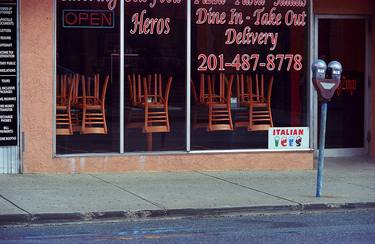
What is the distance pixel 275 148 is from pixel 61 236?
20.0ft

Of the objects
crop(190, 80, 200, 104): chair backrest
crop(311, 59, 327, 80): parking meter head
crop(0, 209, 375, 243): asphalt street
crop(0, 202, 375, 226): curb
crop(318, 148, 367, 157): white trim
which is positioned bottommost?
crop(0, 209, 375, 243): asphalt street

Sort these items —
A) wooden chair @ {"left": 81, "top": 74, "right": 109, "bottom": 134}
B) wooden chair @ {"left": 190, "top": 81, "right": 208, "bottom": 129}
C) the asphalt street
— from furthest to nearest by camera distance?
1. wooden chair @ {"left": 190, "top": 81, "right": 208, "bottom": 129}
2. wooden chair @ {"left": 81, "top": 74, "right": 109, "bottom": 134}
3. the asphalt street

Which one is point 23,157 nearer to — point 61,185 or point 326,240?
point 61,185

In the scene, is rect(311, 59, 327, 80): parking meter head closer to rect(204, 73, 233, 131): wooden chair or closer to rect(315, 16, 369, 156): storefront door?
rect(204, 73, 233, 131): wooden chair

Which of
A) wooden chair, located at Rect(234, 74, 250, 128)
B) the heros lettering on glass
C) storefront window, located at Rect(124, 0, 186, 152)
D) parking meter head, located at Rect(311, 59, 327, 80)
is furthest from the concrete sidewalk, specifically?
the heros lettering on glass

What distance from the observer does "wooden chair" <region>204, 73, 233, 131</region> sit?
14359 mm

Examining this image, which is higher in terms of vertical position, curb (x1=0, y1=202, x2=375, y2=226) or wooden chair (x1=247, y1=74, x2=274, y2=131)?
wooden chair (x1=247, y1=74, x2=274, y2=131)

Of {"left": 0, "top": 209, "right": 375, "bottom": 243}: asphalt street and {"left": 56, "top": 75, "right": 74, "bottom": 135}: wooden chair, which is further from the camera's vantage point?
{"left": 56, "top": 75, "right": 74, "bottom": 135}: wooden chair

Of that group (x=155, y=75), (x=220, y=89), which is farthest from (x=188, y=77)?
(x=220, y=89)

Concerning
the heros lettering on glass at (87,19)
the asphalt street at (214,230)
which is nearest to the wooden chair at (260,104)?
the heros lettering on glass at (87,19)

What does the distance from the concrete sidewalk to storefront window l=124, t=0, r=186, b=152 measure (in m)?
0.77

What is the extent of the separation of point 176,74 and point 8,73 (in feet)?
9.41

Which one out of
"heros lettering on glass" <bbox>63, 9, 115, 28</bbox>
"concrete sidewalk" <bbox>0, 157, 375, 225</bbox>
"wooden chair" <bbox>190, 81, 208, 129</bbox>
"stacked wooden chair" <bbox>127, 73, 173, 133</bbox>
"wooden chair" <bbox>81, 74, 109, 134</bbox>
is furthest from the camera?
"wooden chair" <bbox>190, 81, 208, 129</bbox>

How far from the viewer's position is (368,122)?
1633 cm
